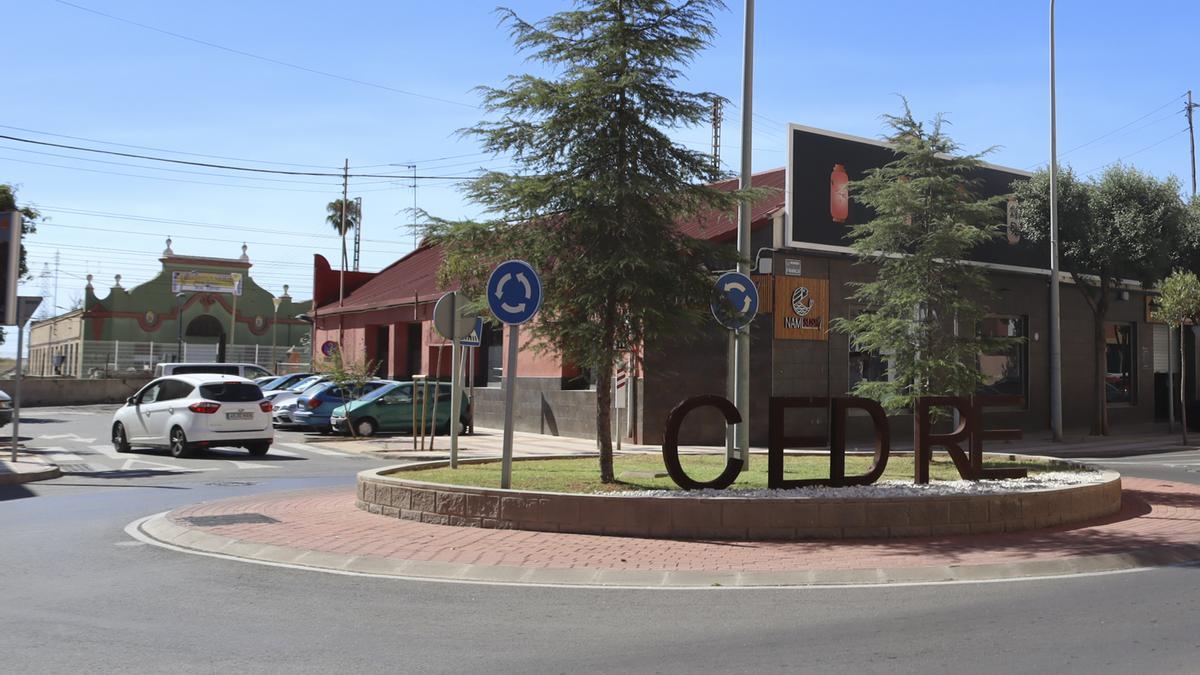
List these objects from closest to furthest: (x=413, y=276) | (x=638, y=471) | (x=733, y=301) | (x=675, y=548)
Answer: (x=675, y=548)
(x=733, y=301)
(x=638, y=471)
(x=413, y=276)

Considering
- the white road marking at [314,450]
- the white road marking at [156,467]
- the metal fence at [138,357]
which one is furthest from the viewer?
the metal fence at [138,357]

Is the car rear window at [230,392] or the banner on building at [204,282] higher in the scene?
the banner on building at [204,282]

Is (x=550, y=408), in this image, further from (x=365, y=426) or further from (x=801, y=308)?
(x=801, y=308)

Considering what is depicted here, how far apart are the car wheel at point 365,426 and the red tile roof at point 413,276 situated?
4.41 metres

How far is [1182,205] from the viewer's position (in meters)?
28.6

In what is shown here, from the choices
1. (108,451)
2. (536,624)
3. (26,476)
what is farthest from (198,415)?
(536,624)

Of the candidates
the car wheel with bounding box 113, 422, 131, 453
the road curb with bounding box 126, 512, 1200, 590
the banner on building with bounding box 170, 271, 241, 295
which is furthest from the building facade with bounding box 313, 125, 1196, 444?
the banner on building with bounding box 170, 271, 241, 295

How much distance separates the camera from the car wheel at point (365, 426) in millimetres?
25922

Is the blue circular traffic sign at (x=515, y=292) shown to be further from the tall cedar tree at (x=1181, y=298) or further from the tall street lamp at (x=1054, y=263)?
the tall cedar tree at (x=1181, y=298)

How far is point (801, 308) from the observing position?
2453cm

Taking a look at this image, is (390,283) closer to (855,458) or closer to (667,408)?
(667,408)

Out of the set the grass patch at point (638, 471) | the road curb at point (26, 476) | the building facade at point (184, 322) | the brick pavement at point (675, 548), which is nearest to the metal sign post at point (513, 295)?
the grass patch at point (638, 471)

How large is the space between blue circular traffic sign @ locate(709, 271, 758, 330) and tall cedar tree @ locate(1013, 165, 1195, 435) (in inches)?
696

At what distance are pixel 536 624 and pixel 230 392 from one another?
14654mm
